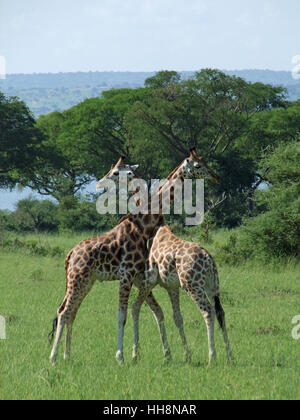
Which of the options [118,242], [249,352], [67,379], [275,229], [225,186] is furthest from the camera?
[225,186]

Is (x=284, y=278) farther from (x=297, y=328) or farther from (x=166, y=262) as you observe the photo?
(x=166, y=262)

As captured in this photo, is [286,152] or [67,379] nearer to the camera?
[67,379]

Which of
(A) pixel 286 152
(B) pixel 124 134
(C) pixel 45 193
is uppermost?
(A) pixel 286 152

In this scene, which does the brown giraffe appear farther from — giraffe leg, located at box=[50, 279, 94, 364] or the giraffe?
the giraffe

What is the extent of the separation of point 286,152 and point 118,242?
1152 centimetres

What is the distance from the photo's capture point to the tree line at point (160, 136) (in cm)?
3562

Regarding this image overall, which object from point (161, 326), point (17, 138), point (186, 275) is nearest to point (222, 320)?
point (186, 275)

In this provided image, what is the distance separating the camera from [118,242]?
30.6 ft

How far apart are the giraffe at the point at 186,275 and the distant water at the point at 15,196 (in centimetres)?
2477

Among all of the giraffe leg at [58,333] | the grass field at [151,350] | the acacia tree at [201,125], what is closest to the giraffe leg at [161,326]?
the grass field at [151,350]
